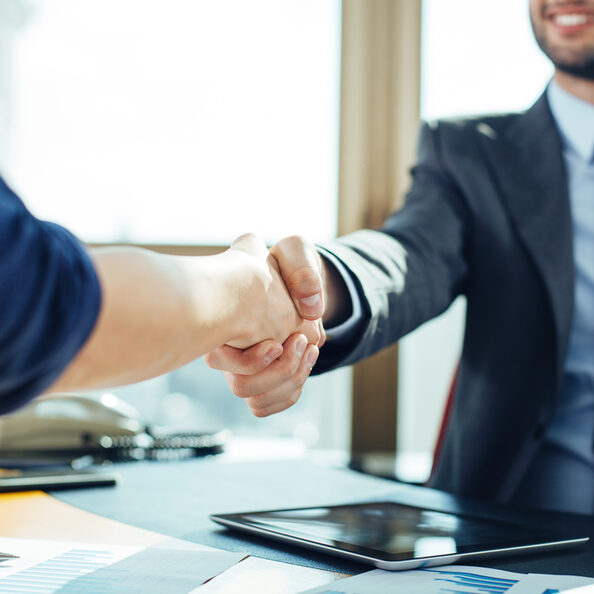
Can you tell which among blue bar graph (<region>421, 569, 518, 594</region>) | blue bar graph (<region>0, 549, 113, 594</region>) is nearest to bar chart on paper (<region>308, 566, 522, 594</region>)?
blue bar graph (<region>421, 569, 518, 594</region>)

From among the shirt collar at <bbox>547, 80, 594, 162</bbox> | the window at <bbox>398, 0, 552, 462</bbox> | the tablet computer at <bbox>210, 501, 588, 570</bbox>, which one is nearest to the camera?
the tablet computer at <bbox>210, 501, 588, 570</bbox>

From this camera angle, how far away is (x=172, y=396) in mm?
2240

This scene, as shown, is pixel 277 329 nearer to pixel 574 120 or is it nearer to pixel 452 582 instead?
pixel 452 582

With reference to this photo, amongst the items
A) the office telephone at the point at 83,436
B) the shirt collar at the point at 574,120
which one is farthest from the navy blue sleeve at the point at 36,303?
the shirt collar at the point at 574,120

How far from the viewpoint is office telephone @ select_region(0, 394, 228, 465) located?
128 cm

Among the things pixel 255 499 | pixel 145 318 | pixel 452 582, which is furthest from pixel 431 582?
pixel 255 499

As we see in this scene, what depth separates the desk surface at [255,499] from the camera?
0.60m

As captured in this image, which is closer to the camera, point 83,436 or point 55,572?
point 55,572

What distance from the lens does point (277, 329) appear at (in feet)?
2.58

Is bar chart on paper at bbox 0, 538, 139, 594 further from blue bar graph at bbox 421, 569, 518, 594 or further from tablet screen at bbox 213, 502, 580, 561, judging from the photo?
blue bar graph at bbox 421, 569, 518, 594

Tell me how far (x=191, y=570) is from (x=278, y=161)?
1861 millimetres

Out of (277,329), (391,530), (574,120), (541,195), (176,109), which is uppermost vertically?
(176,109)

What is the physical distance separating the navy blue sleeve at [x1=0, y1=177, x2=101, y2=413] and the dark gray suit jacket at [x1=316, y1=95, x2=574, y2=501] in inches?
26.2

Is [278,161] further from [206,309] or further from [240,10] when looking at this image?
[206,309]
